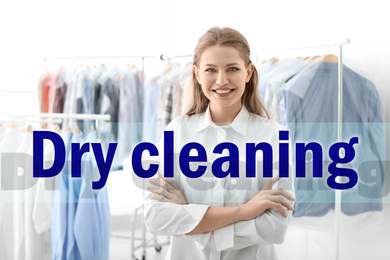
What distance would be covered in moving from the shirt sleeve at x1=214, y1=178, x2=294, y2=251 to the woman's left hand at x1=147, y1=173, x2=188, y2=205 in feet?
0.49

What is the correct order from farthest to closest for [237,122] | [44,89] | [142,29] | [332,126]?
[142,29] → [44,89] → [332,126] → [237,122]

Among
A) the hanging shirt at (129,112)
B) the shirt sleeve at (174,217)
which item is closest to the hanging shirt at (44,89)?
the hanging shirt at (129,112)

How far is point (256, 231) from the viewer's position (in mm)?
1186

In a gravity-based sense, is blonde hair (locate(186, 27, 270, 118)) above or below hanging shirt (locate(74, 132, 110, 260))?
above

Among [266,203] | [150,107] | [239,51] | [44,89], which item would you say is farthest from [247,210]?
[44,89]

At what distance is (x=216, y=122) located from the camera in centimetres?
134

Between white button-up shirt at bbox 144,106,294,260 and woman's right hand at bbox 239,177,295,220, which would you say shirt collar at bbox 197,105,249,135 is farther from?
woman's right hand at bbox 239,177,295,220

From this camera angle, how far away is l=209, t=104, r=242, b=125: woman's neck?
1.33 meters

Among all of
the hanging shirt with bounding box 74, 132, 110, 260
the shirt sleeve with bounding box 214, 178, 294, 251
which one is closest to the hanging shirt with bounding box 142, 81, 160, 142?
the hanging shirt with bounding box 74, 132, 110, 260

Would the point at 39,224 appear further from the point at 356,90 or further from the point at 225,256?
the point at 356,90

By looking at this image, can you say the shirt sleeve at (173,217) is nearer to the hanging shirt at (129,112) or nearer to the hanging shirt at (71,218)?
the hanging shirt at (71,218)

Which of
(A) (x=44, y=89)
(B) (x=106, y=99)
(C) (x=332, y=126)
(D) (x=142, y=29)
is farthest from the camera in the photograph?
(D) (x=142, y=29)

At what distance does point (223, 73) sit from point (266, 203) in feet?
1.31

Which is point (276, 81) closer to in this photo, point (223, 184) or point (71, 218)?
point (223, 184)
